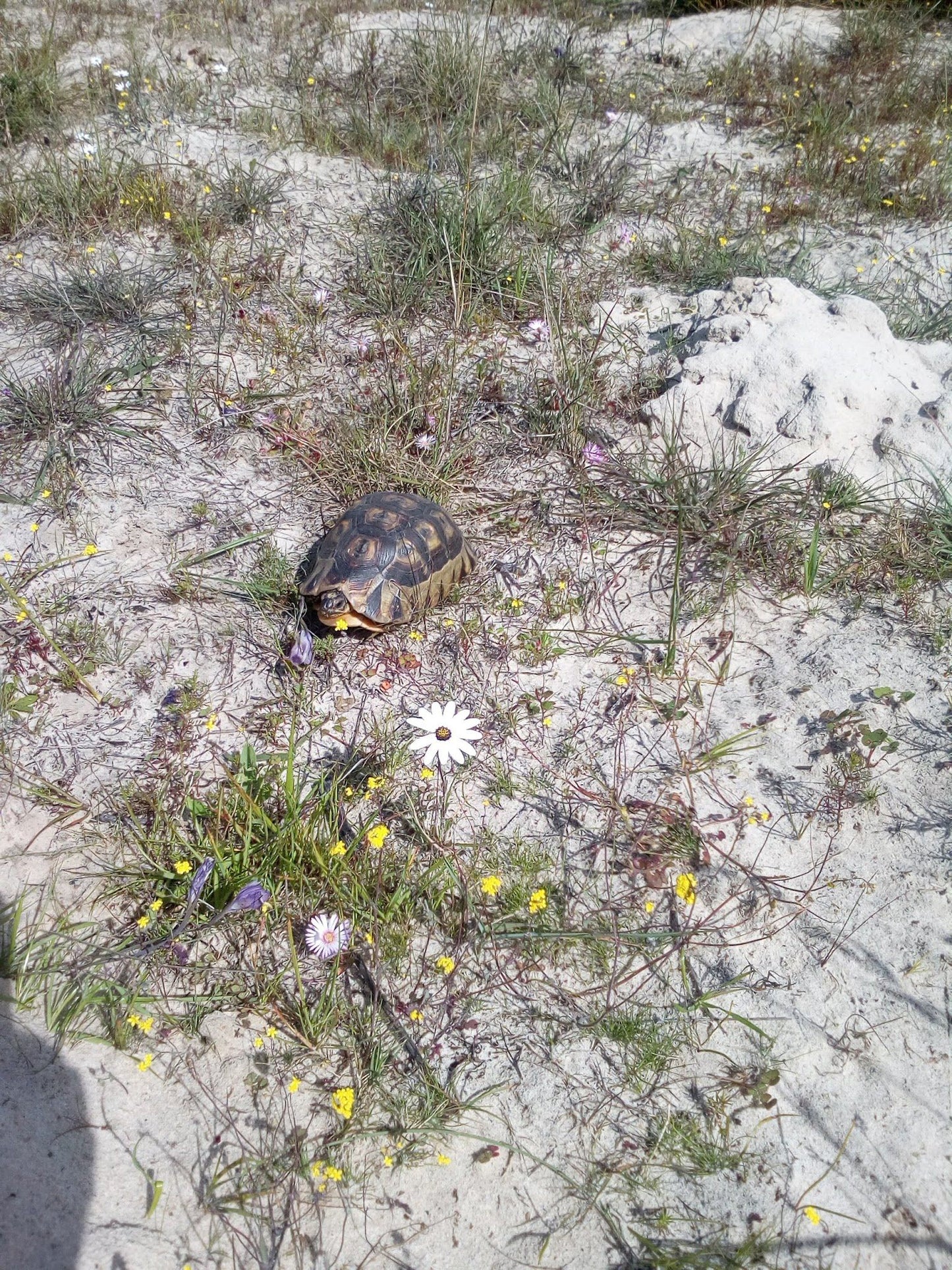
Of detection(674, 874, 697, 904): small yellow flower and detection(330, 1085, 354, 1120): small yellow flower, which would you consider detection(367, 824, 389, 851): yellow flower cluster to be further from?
detection(674, 874, 697, 904): small yellow flower

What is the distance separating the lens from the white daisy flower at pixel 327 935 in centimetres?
237

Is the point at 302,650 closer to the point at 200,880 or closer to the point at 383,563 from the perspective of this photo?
the point at 383,563

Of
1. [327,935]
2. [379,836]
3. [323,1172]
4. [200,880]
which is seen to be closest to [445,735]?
[379,836]

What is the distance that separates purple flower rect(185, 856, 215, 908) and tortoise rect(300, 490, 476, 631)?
1.02 metres

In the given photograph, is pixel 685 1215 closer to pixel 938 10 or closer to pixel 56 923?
pixel 56 923

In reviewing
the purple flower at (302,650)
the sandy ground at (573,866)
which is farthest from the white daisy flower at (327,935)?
the purple flower at (302,650)

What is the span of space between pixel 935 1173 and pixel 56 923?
8.24ft

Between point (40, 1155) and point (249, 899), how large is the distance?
2.54 ft

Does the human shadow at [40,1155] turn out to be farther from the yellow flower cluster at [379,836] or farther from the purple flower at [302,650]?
the purple flower at [302,650]

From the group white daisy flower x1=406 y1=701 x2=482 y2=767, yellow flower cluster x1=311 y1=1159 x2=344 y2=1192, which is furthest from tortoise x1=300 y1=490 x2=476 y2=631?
yellow flower cluster x1=311 y1=1159 x2=344 y2=1192

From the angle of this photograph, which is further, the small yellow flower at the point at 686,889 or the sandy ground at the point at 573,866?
the small yellow flower at the point at 686,889

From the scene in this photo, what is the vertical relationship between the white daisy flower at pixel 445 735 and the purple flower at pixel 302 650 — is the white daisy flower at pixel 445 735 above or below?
below

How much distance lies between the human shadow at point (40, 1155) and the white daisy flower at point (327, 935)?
693 mm

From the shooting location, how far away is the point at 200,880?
7.80 feet
